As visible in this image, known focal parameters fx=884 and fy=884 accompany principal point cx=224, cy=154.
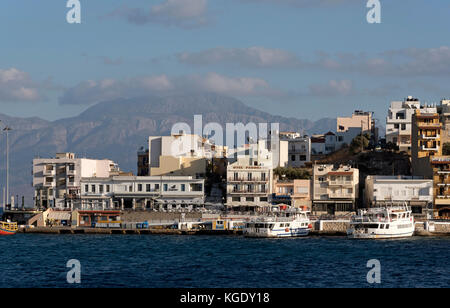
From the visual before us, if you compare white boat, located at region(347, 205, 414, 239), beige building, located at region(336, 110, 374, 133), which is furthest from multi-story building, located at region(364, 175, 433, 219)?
beige building, located at region(336, 110, 374, 133)

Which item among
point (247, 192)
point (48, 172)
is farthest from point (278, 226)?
point (48, 172)

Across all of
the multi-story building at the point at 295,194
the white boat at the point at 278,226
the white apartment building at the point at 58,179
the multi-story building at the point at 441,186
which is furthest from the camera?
the white apartment building at the point at 58,179

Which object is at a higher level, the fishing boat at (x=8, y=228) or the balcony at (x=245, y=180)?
the balcony at (x=245, y=180)

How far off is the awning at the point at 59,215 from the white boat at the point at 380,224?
4487cm

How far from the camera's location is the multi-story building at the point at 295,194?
129 m

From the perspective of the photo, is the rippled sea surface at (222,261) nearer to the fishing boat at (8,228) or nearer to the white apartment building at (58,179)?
the fishing boat at (8,228)

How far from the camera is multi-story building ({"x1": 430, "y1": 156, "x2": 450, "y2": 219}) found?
121375 mm

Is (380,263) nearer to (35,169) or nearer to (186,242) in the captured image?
(186,242)

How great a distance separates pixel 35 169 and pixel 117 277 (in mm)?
74726

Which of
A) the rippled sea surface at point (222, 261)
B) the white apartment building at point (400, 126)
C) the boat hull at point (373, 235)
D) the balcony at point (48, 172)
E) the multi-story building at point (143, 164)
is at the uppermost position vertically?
the white apartment building at point (400, 126)

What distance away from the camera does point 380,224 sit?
110 metres

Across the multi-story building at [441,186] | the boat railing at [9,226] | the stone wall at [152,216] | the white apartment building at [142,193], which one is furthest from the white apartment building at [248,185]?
the boat railing at [9,226]

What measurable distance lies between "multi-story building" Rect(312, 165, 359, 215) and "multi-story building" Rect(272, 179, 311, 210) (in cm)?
130
